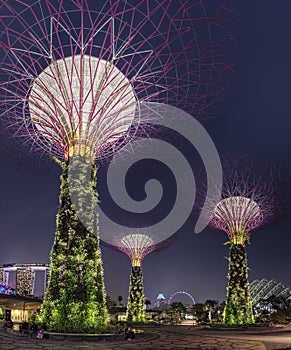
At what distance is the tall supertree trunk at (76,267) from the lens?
61.1 feet

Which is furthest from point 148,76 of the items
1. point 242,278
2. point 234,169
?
point 242,278

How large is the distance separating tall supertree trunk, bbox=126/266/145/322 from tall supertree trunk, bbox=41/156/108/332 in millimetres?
20950

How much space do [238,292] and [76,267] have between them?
1600 centimetres

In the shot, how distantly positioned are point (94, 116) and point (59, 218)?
5.04 m

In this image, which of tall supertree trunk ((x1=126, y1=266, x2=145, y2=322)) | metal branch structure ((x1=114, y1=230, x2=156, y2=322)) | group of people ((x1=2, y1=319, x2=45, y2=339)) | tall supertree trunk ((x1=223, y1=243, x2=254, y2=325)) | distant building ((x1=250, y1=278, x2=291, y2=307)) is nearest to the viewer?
group of people ((x1=2, y1=319, x2=45, y2=339))

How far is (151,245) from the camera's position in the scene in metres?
42.3

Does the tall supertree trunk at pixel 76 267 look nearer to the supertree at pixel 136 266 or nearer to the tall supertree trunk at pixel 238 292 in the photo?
the tall supertree trunk at pixel 238 292

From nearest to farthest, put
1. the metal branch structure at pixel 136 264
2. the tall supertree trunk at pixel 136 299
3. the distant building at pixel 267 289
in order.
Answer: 1. the tall supertree trunk at pixel 136 299
2. the metal branch structure at pixel 136 264
3. the distant building at pixel 267 289

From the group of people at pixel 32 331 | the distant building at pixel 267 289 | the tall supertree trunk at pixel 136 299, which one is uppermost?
the distant building at pixel 267 289

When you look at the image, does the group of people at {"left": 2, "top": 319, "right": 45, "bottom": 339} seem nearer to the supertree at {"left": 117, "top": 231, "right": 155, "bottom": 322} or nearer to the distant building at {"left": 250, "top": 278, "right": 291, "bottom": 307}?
the supertree at {"left": 117, "top": 231, "right": 155, "bottom": 322}

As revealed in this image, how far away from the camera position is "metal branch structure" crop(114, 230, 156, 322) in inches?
1560

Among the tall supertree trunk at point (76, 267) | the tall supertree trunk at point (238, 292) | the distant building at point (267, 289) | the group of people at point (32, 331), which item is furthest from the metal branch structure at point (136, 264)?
the distant building at point (267, 289)

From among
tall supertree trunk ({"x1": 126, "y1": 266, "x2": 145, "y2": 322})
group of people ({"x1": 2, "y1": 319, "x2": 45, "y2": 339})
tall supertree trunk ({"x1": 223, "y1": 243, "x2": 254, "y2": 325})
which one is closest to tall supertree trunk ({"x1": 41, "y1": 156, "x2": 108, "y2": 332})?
group of people ({"x1": 2, "y1": 319, "x2": 45, "y2": 339})

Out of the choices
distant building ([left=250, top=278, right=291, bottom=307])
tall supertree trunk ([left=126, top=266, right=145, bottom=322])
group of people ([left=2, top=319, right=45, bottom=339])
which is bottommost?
group of people ([left=2, top=319, right=45, bottom=339])
